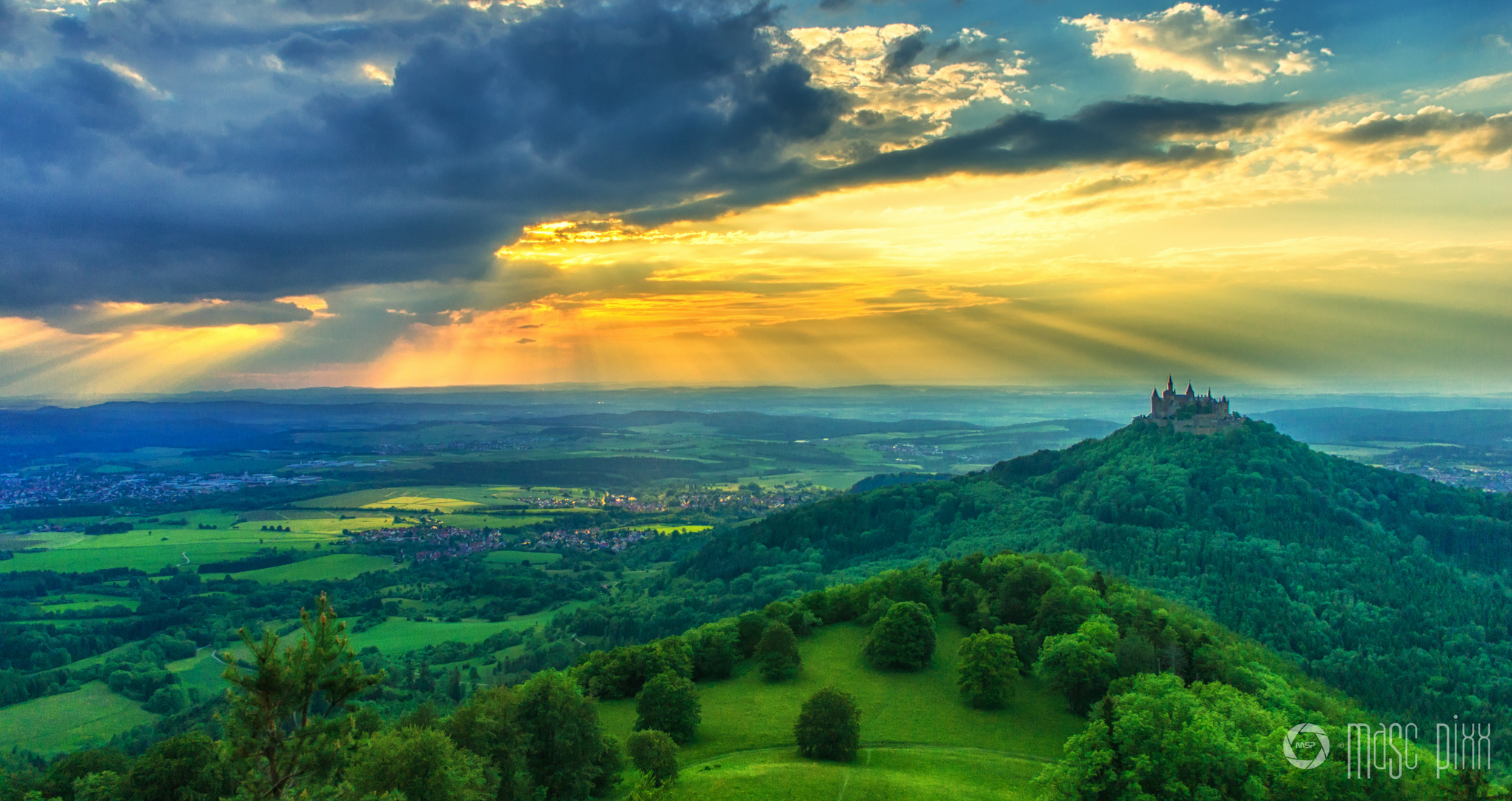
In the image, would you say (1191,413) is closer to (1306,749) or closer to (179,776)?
(1306,749)

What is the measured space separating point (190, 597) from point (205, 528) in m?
58.3

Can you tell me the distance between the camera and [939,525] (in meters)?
96.9

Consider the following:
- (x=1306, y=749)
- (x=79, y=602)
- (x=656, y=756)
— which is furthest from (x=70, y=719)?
(x=1306, y=749)

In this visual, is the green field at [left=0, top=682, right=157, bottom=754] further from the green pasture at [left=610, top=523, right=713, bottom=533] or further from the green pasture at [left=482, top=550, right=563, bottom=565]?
the green pasture at [left=610, top=523, right=713, bottom=533]

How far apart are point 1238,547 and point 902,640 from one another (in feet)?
136

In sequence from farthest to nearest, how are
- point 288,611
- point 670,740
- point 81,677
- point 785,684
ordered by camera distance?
point 288,611 → point 81,677 → point 785,684 → point 670,740

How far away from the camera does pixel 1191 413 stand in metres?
94.8

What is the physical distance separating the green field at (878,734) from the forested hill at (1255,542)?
25690mm

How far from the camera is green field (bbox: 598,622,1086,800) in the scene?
30.3 metres

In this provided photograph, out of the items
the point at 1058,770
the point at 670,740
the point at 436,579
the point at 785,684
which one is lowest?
the point at 436,579

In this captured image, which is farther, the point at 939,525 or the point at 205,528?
the point at 205,528

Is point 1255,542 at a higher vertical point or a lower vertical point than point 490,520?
higher

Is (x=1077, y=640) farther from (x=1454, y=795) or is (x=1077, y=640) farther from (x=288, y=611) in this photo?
(x=288, y=611)

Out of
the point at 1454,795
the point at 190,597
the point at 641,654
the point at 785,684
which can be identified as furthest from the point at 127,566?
the point at 1454,795
